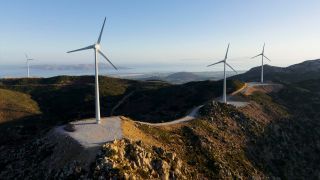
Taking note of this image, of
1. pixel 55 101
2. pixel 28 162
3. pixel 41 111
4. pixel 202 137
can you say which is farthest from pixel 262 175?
pixel 55 101

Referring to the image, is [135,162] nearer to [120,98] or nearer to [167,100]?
[167,100]

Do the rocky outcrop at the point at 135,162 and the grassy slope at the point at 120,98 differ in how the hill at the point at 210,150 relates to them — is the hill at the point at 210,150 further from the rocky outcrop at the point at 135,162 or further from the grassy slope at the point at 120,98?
the grassy slope at the point at 120,98

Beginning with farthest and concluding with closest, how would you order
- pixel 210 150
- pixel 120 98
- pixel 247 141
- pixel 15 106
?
pixel 120 98 < pixel 15 106 < pixel 247 141 < pixel 210 150

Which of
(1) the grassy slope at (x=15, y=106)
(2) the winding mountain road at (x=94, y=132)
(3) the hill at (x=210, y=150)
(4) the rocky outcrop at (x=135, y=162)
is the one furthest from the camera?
(1) the grassy slope at (x=15, y=106)

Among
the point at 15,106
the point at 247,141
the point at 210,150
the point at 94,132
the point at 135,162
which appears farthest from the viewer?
the point at 15,106

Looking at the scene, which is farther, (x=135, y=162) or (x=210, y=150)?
(x=210, y=150)

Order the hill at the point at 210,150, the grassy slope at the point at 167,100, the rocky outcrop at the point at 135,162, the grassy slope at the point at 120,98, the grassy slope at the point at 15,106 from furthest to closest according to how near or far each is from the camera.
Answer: the grassy slope at the point at 120,98, the grassy slope at the point at 15,106, the grassy slope at the point at 167,100, the hill at the point at 210,150, the rocky outcrop at the point at 135,162

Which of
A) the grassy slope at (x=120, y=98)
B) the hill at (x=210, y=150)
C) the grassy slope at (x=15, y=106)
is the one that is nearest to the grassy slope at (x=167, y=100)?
the grassy slope at (x=120, y=98)

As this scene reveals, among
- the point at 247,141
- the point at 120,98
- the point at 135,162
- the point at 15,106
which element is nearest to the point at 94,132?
the point at 135,162
